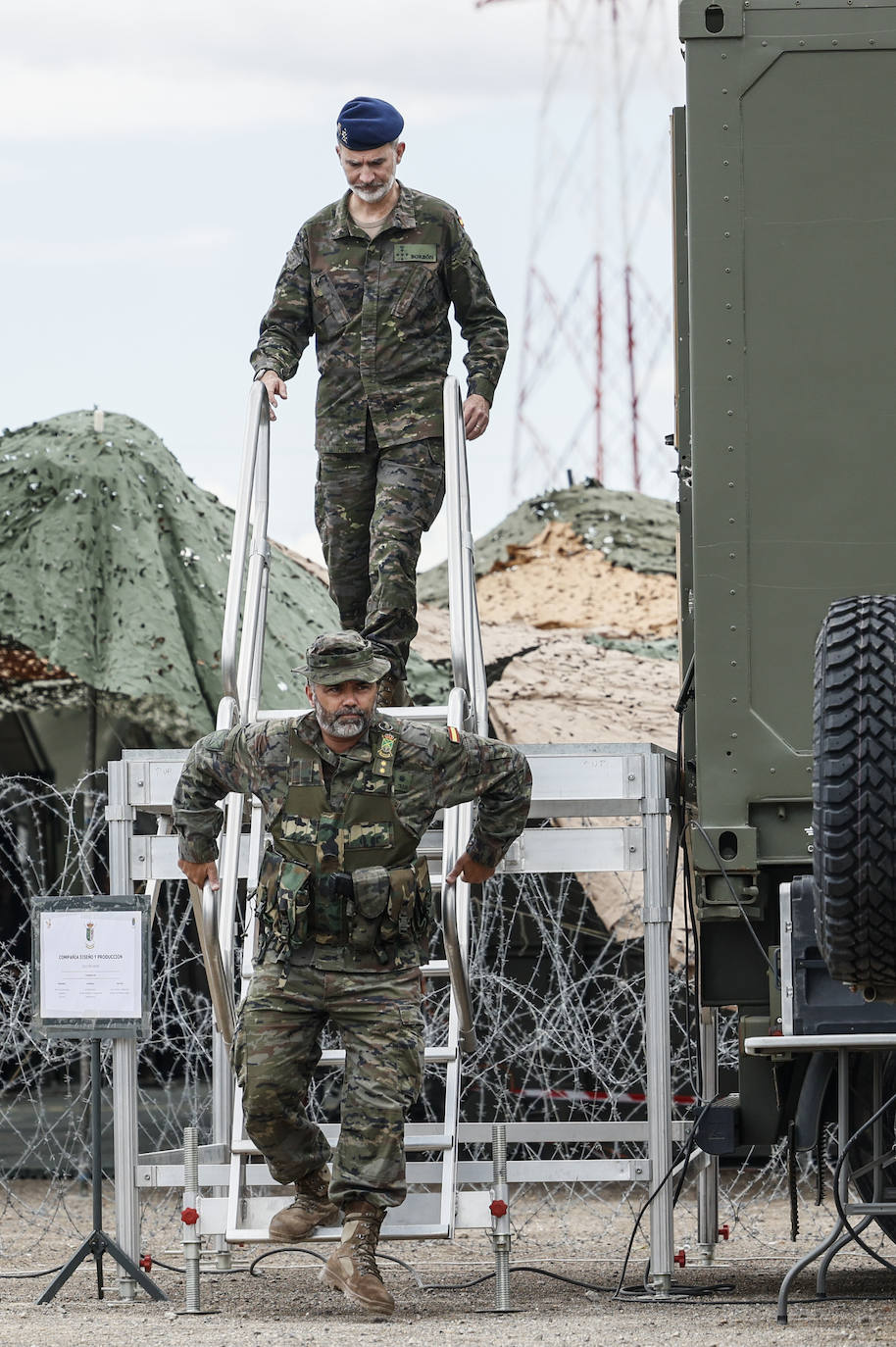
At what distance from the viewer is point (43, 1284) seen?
21.0 ft

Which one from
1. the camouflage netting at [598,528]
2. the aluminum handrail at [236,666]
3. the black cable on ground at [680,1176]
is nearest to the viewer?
the aluminum handrail at [236,666]

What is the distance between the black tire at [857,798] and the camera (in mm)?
4023

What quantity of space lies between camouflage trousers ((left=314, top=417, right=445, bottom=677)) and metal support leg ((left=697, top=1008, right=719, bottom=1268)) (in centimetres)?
164

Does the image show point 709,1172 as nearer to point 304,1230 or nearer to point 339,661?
point 304,1230

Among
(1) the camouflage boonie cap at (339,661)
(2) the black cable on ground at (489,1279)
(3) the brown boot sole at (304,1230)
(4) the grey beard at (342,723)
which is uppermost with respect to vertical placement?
(1) the camouflage boonie cap at (339,661)

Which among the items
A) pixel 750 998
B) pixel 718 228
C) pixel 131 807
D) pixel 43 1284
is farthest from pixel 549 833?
pixel 43 1284

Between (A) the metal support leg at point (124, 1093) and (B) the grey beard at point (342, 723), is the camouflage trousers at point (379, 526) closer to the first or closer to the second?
(B) the grey beard at point (342, 723)

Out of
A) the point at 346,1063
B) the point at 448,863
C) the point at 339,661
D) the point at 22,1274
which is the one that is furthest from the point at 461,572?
the point at 22,1274

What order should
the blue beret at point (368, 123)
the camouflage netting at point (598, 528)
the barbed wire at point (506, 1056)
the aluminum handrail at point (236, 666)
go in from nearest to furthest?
the aluminum handrail at point (236, 666) < the blue beret at point (368, 123) < the barbed wire at point (506, 1056) < the camouflage netting at point (598, 528)

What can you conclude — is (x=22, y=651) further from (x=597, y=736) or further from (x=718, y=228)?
(x=718, y=228)

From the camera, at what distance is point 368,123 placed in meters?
5.82

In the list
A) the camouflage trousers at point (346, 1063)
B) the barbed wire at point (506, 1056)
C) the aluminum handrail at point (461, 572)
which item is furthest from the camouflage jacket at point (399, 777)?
the barbed wire at point (506, 1056)

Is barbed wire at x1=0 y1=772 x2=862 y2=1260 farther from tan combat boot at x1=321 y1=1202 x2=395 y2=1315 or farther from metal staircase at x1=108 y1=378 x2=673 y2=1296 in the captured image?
tan combat boot at x1=321 y1=1202 x2=395 y2=1315

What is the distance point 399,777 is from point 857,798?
1473 mm
